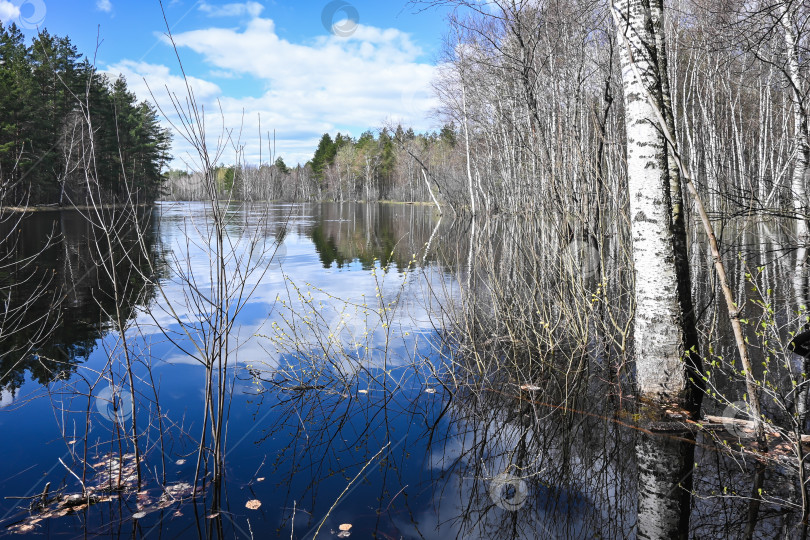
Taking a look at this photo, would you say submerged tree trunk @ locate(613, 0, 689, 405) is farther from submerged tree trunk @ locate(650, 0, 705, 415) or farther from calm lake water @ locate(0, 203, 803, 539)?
calm lake water @ locate(0, 203, 803, 539)

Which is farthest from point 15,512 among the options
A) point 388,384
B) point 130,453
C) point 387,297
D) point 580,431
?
point 387,297

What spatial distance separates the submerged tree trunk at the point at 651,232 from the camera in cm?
403

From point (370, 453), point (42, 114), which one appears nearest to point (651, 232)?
point (370, 453)

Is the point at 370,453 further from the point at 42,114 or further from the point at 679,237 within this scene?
the point at 42,114

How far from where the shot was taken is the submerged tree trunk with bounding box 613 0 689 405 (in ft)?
13.2

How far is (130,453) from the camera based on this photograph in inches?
156

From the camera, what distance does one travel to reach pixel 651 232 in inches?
161

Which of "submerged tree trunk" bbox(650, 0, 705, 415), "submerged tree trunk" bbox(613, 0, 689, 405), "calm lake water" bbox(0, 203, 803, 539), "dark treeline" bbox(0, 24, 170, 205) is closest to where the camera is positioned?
"calm lake water" bbox(0, 203, 803, 539)

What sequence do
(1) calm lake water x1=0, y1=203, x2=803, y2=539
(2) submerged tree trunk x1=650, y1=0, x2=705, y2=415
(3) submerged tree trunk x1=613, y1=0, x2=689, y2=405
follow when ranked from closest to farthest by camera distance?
(1) calm lake water x1=0, y1=203, x2=803, y2=539 < (3) submerged tree trunk x1=613, y1=0, x2=689, y2=405 < (2) submerged tree trunk x1=650, y1=0, x2=705, y2=415

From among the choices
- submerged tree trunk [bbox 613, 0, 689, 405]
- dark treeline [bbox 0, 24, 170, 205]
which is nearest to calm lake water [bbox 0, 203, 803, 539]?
submerged tree trunk [bbox 613, 0, 689, 405]

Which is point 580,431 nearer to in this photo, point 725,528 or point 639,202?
point 725,528

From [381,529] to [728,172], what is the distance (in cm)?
2481

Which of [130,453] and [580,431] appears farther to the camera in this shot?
[580,431]

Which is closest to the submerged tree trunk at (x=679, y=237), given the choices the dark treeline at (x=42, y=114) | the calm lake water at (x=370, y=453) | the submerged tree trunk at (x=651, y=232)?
the submerged tree trunk at (x=651, y=232)
